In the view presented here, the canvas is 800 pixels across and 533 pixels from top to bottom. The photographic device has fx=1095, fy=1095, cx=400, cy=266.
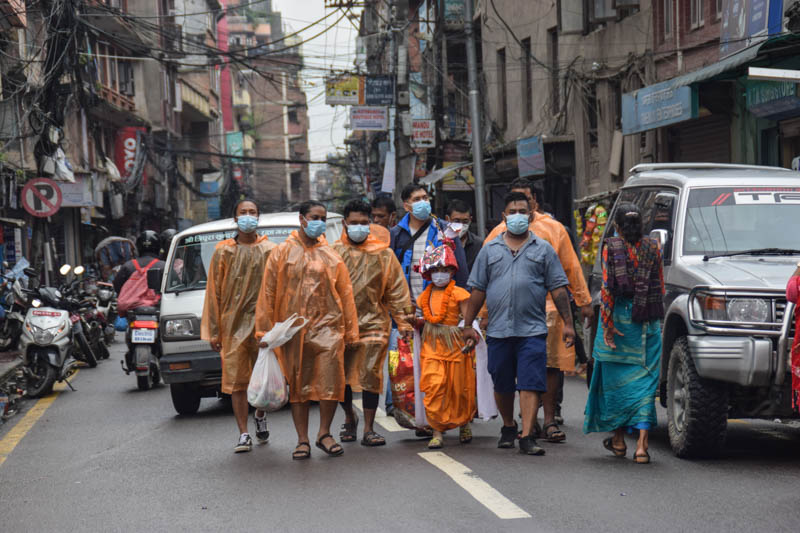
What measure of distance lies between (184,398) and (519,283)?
14.2ft

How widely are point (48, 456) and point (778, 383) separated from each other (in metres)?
5.33

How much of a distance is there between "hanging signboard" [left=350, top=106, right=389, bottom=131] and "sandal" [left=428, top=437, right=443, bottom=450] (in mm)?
26460

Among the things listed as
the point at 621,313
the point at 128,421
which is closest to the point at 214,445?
the point at 128,421

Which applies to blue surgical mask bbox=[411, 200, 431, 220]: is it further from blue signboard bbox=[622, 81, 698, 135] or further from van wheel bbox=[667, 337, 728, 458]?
blue signboard bbox=[622, 81, 698, 135]

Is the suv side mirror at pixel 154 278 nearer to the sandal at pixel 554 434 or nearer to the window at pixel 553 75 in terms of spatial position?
the sandal at pixel 554 434

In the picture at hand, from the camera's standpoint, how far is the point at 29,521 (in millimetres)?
6023

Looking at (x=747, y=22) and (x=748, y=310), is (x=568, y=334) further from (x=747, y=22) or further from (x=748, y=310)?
(x=747, y=22)

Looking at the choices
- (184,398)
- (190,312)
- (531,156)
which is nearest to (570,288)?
(190,312)

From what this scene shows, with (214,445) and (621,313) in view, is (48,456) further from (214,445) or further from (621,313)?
(621,313)

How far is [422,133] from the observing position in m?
30.4

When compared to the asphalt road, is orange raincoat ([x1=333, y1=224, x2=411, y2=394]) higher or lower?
higher

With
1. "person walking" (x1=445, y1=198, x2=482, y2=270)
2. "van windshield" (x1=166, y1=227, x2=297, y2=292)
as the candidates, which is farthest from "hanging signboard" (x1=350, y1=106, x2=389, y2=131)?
"person walking" (x1=445, y1=198, x2=482, y2=270)

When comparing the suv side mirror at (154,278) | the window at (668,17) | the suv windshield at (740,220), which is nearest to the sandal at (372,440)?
the suv windshield at (740,220)

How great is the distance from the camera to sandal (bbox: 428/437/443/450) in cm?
782
